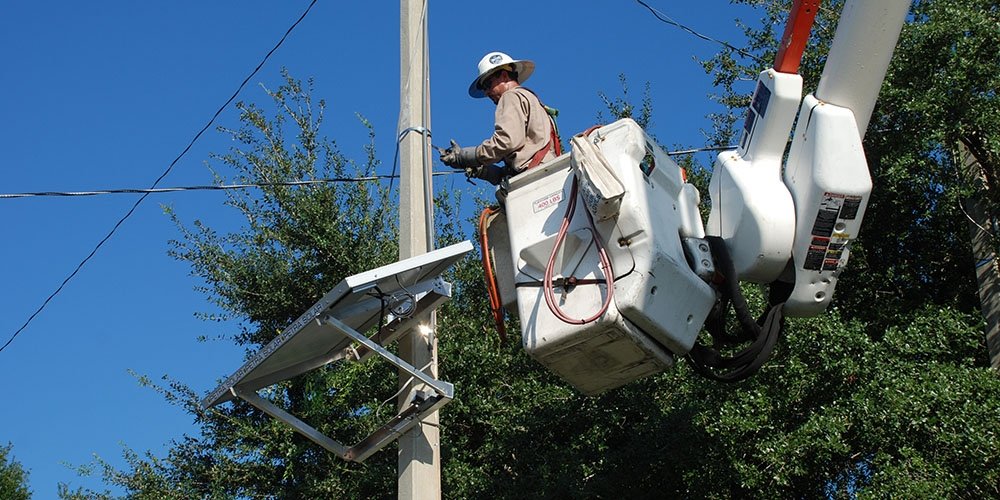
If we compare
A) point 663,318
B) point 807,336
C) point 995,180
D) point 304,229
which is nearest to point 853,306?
point 995,180

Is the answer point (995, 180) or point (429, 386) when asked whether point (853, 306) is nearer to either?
point (995, 180)

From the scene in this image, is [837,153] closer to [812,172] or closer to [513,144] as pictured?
[812,172]

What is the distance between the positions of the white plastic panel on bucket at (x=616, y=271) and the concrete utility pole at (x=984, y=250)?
5.45m

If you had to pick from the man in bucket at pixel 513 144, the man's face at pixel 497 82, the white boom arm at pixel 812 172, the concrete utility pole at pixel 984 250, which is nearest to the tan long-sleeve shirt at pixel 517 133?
the man in bucket at pixel 513 144

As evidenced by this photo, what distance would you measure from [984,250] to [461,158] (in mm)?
6824

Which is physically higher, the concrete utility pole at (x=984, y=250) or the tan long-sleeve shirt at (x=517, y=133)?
the tan long-sleeve shirt at (x=517, y=133)

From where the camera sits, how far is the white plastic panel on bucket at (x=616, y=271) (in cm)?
718

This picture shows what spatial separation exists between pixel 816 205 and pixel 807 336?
3687mm

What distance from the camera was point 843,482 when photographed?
10.6 meters

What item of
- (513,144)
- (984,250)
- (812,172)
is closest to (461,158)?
(513,144)

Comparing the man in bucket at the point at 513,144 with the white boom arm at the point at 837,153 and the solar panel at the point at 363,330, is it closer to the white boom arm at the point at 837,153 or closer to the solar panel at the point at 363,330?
the solar panel at the point at 363,330

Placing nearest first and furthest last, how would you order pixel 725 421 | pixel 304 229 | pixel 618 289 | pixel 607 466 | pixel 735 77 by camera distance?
pixel 618 289 → pixel 725 421 → pixel 607 466 → pixel 304 229 → pixel 735 77

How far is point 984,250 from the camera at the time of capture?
12.8m

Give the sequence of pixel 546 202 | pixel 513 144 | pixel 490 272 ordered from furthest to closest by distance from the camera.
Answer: pixel 513 144, pixel 490 272, pixel 546 202
